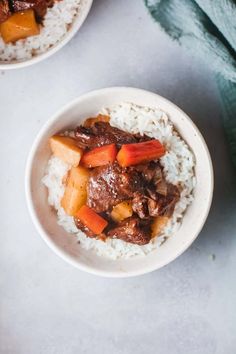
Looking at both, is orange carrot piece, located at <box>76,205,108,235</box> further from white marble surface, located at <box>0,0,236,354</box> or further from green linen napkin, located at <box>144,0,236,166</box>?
green linen napkin, located at <box>144,0,236,166</box>

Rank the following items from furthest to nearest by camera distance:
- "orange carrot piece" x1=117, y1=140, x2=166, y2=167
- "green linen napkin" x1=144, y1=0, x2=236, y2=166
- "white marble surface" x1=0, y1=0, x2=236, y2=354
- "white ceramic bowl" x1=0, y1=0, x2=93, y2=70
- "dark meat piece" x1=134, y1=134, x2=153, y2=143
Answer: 1. "white marble surface" x1=0, y1=0, x2=236, y2=354
2. "white ceramic bowl" x1=0, y1=0, x2=93, y2=70
3. "dark meat piece" x1=134, y1=134, x2=153, y2=143
4. "orange carrot piece" x1=117, y1=140, x2=166, y2=167
5. "green linen napkin" x1=144, y1=0, x2=236, y2=166

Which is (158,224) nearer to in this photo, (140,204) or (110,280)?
(140,204)

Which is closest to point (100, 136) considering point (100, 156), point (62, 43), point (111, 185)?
point (100, 156)

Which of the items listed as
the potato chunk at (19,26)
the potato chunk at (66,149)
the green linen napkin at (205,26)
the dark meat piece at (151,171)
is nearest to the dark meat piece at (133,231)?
the dark meat piece at (151,171)

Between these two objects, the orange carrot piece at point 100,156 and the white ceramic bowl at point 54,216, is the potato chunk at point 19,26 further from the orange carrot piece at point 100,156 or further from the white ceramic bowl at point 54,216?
the orange carrot piece at point 100,156

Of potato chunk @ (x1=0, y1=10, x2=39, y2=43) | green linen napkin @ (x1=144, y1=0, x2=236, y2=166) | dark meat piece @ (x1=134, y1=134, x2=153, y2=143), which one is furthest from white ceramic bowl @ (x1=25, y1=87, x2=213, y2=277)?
potato chunk @ (x1=0, y1=10, x2=39, y2=43)

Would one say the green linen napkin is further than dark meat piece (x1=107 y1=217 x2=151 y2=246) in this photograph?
No

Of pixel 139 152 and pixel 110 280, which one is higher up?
pixel 139 152
